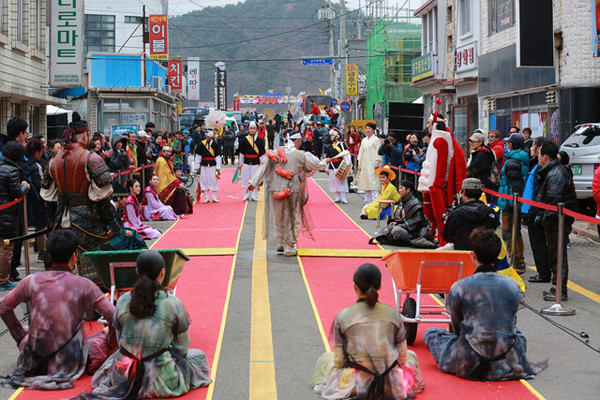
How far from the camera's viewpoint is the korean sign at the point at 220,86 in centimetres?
10019

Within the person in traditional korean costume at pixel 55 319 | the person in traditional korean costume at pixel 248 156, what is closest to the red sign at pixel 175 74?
the person in traditional korean costume at pixel 248 156

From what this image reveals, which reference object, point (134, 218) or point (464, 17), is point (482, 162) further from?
point (464, 17)

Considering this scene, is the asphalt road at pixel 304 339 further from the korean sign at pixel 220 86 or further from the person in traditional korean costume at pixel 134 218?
the korean sign at pixel 220 86

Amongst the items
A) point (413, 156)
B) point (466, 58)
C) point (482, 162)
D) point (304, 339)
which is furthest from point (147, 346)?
point (466, 58)

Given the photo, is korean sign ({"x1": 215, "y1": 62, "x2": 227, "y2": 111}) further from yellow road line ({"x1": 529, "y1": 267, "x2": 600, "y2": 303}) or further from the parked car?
yellow road line ({"x1": 529, "y1": 267, "x2": 600, "y2": 303})

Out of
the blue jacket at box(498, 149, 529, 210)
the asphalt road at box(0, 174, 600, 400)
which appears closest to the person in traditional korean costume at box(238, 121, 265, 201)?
the asphalt road at box(0, 174, 600, 400)

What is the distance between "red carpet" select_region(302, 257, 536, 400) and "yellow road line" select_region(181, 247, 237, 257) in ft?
4.24

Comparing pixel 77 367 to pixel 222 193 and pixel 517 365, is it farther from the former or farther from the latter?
pixel 222 193

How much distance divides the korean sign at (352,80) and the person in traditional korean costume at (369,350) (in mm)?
55077

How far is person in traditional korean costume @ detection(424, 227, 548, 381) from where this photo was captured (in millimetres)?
Answer: 6566

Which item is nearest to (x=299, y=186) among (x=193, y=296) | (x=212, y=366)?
(x=193, y=296)

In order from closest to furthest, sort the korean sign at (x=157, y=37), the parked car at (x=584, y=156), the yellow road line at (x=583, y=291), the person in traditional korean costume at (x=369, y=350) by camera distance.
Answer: the person in traditional korean costume at (x=369, y=350) < the yellow road line at (x=583, y=291) < the parked car at (x=584, y=156) < the korean sign at (x=157, y=37)

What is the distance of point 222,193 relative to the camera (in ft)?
83.3

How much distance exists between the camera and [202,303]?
378 inches
